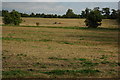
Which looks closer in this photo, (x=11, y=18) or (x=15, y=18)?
(x=11, y=18)

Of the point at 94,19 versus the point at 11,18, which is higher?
the point at 11,18

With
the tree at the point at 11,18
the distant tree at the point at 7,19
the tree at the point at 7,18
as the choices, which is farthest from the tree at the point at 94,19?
the tree at the point at 7,18

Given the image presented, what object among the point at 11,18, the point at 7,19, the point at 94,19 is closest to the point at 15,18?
the point at 11,18

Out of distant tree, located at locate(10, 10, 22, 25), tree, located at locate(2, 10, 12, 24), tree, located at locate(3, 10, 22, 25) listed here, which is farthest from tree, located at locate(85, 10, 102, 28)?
tree, located at locate(2, 10, 12, 24)

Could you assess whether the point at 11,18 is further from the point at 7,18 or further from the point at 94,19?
the point at 94,19

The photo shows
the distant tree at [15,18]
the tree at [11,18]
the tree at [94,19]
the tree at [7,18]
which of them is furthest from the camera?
the distant tree at [15,18]

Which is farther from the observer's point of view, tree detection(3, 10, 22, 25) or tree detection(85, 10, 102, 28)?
tree detection(3, 10, 22, 25)

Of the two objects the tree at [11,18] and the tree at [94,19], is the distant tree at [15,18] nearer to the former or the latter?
the tree at [11,18]

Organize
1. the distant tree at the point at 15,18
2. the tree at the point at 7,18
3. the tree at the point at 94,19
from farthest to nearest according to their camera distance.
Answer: the distant tree at the point at 15,18, the tree at the point at 7,18, the tree at the point at 94,19

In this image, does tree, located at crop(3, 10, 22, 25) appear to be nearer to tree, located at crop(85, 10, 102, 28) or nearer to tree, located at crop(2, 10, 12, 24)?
tree, located at crop(2, 10, 12, 24)

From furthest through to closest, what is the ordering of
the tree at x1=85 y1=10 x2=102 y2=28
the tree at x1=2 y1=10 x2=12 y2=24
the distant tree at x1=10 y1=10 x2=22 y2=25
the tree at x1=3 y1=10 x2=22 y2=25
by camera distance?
the distant tree at x1=10 y1=10 x2=22 y2=25, the tree at x1=3 y1=10 x2=22 y2=25, the tree at x1=2 y1=10 x2=12 y2=24, the tree at x1=85 y1=10 x2=102 y2=28

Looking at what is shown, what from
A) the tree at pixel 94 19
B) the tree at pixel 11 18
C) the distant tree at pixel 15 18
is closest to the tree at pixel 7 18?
the tree at pixel 11 18

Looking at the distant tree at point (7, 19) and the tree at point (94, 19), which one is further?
the distant tree at point (7, 19)

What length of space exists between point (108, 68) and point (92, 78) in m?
1.68
